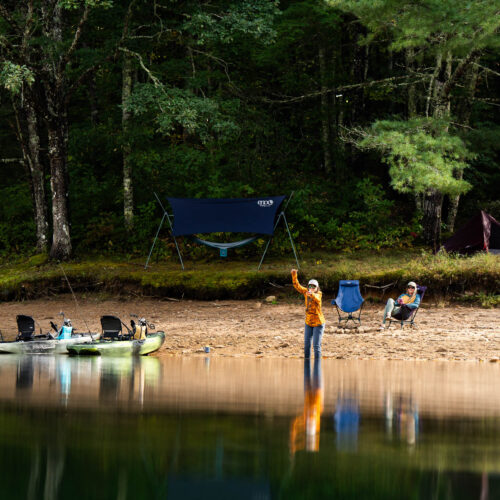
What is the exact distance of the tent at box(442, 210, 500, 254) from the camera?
76.9ft

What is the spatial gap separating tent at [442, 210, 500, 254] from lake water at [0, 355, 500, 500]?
1133 cm

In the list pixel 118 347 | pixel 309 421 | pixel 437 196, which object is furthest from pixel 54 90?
pixel 309 421

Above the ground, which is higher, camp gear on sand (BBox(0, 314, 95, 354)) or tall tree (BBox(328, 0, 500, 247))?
tall tree (BBox(328, 0, 500, 247))

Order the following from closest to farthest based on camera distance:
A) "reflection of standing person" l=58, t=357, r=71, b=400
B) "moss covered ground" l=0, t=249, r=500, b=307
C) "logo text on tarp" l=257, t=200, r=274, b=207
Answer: "reflection of standing person" l=58, t=357, r=71, b=400
"moss covered ground" l=0, t=249, r=500, b=307
"logo text on tarp" l=257, t=200, r=274, b=207

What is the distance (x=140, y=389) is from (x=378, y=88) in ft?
74.7

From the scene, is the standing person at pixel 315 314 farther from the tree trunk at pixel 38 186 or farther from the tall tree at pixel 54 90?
the tree trunk at pixel 38 186

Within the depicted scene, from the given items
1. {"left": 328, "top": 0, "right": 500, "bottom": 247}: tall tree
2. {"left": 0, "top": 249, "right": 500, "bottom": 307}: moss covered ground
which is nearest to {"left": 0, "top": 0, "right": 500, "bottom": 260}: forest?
{"left": 328, "top": 0, "right": 500, "bottom": 247}: tall tree

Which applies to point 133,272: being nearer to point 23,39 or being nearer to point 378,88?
point 23,39

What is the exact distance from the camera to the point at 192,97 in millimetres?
24672

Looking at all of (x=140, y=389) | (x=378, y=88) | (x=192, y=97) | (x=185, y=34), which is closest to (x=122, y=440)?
(x=140, y=389)

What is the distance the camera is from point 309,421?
26.8ft

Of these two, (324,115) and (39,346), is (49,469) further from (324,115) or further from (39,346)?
(324,115)

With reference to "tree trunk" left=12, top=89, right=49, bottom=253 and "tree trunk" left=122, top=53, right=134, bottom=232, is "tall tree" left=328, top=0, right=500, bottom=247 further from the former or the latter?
"tree trunk" left=12, top=89, right=49, bottom=253

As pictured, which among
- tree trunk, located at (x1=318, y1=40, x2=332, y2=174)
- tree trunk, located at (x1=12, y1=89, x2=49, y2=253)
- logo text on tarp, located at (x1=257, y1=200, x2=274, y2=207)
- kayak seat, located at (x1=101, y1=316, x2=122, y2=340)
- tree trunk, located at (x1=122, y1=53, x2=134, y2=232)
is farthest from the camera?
tree trunk, located at (x1=318, y1=40, x2=332, y2=174)
